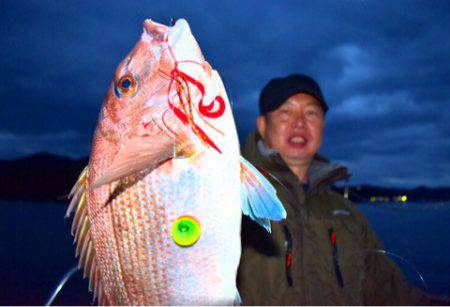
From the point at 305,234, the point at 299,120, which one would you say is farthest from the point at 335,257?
the point at 299,120

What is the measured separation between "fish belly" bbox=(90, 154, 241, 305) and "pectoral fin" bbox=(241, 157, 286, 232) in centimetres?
4

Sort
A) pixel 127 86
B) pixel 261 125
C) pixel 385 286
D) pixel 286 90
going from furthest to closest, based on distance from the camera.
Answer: pixel 261 125 → pixel 286 90 → pixel 385 286 → pixel 127 86

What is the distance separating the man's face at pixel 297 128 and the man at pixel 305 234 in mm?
12

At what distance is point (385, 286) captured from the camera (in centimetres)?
401

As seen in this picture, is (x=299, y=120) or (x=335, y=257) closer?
(x=335, y=257)

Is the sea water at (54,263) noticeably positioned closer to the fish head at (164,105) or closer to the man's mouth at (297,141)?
the man's mouth at (297,141)

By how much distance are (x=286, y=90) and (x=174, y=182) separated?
9.82 feet

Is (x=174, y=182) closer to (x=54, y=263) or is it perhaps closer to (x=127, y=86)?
(x=127, y=86)

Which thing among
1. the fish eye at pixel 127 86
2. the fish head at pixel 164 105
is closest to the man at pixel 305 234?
the fish head at pixel 164 105

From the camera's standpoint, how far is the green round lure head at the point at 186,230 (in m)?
1.44

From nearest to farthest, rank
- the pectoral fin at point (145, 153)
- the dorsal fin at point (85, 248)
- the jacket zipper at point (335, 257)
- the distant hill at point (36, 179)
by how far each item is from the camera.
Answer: the pectoral fin at point (145, 153) < the dorsal fin at point (85, 248) < the jacket zipper at point (335, 257) < the distant hill at point (36, 179)

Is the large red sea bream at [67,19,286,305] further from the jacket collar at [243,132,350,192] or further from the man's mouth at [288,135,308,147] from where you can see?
the man's mouth at [288,135,308,147]

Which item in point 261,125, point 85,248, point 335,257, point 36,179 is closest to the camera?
point 85,248

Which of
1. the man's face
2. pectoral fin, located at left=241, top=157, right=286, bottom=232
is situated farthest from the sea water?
pectoral fin, located at left=241, top=157, right=286, bottom=232
